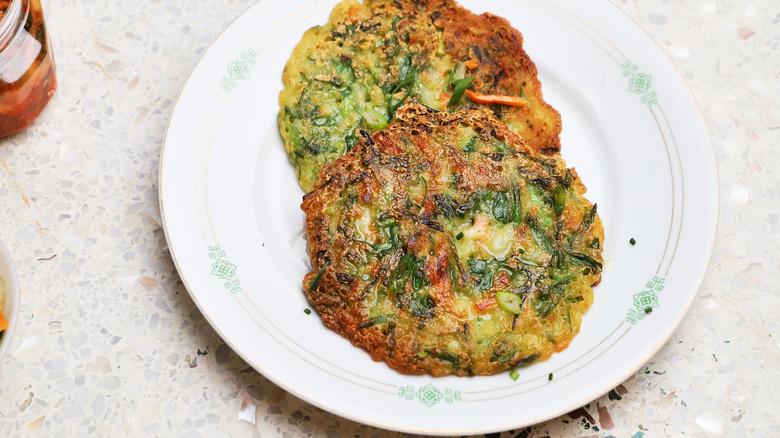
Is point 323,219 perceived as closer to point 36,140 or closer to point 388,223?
point 388,223

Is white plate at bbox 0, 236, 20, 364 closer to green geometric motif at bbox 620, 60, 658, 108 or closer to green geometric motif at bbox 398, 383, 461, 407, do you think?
green geometric motif at bbox 398, 383, 461, 407

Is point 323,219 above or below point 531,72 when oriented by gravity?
below

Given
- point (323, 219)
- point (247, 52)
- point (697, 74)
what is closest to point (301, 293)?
point (323, 219)

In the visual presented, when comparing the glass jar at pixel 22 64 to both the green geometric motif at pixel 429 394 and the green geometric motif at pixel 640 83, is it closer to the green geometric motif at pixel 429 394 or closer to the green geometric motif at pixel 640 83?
the green geometric motif at pixel 429 394

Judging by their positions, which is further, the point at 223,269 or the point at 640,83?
the point at 640,83

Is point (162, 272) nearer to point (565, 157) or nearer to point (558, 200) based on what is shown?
point (558, 200)

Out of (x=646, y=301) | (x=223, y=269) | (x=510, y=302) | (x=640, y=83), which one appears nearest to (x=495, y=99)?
(x=640, y=83)
